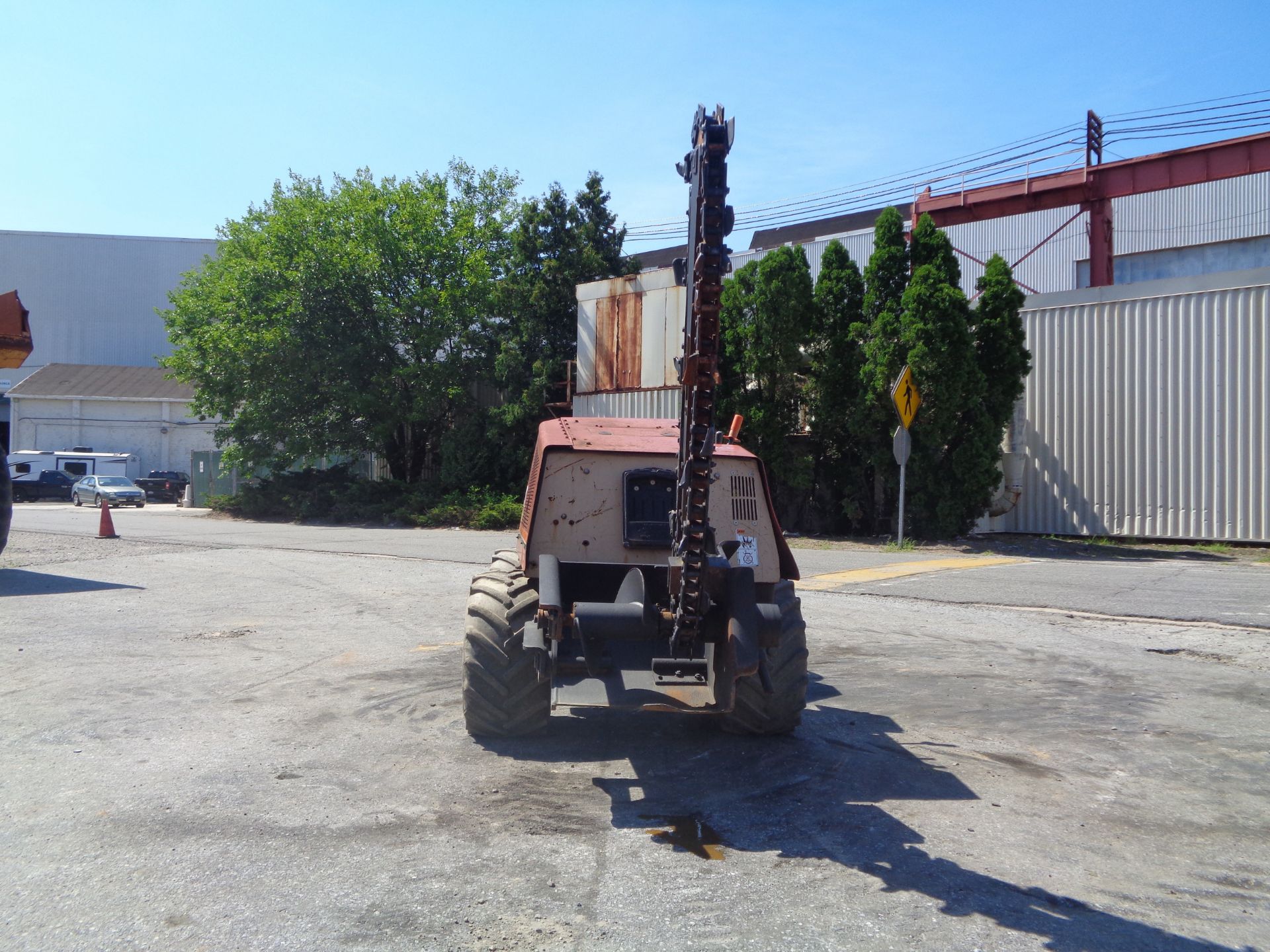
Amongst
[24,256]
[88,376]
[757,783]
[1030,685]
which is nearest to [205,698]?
[757,783]

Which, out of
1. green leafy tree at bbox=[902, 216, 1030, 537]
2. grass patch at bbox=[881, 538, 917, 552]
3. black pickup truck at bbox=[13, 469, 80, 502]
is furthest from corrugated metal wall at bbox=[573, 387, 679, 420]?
black pickup truck at bbox=[13, 469, 80, 502]

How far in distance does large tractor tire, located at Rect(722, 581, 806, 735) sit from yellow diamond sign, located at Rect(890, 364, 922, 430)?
14329 mm

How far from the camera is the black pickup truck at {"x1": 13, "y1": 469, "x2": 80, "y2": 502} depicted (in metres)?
46.0

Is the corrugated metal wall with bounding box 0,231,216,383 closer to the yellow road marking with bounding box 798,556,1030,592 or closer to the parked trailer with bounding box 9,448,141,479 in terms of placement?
the parked trailer with bounding box 9,448,141,479

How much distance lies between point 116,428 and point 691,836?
57547 millimetres

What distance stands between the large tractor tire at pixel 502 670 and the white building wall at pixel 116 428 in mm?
51924

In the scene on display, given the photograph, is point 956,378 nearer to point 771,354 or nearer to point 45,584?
point 771,354

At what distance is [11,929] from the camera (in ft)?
12.0

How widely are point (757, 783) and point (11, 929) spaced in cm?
345

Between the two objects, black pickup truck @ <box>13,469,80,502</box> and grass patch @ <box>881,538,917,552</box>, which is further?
black pickup truck @ <box>13,469,80,502</box>

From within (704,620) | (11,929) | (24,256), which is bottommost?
(11,929)

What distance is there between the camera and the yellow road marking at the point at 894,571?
1405cm

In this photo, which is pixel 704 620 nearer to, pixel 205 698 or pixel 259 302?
pixel 205 698

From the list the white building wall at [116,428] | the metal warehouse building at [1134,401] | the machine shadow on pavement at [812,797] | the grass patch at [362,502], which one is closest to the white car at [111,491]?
the grass patch at [362,502]
